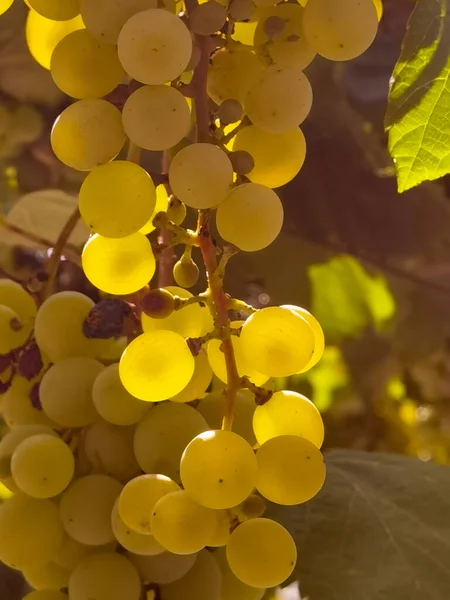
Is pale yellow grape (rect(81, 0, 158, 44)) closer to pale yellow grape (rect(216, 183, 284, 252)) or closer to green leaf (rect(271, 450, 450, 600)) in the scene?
pale yellow grape (rect(216, 183, 284, 252))

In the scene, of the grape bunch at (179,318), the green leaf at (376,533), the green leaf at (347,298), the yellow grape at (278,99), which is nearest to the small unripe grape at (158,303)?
the grape bunch at (179,318)

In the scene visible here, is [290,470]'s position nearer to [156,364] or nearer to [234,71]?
[156,364]

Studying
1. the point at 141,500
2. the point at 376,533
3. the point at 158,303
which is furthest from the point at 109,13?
the point at 376,533

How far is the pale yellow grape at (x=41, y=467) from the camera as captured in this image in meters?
0.49

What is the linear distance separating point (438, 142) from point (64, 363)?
285mm

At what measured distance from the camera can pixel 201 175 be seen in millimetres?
384

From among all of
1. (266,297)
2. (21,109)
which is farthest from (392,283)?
(21,109)

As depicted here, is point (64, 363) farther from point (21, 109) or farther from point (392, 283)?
point (392, 283)

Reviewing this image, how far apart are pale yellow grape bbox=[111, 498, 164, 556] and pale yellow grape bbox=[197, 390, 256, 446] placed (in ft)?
0.27

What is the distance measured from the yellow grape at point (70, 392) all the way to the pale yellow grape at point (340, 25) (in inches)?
10.4

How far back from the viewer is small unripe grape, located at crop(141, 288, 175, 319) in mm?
426

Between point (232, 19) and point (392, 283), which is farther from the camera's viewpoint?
point (392, 283)

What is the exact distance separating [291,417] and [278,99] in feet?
0.56

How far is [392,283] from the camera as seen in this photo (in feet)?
4.09
